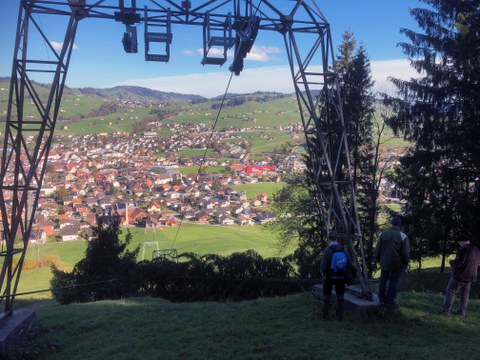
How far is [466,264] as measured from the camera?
7469 millimetres

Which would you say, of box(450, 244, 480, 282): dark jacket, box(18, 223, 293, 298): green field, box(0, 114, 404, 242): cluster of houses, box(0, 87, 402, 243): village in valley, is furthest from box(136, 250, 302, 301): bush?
box(18, 223, 293, 298): green field

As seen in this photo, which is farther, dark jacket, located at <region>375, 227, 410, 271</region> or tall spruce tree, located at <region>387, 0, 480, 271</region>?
tall spruce tree, located at <region>387, 0, 480, 271</region>

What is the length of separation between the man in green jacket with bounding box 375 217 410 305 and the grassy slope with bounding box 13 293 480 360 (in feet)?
1.80

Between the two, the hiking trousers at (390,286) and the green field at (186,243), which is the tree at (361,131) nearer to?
the green field at (186,243)

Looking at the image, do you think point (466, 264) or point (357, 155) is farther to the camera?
point (357, 155)

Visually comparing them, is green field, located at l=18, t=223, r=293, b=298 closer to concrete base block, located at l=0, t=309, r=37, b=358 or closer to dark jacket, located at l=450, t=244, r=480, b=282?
concrete base block, located at l=0, t=309, r=37, b=358

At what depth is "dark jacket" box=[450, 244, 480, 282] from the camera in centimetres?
744

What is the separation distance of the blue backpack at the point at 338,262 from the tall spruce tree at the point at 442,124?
10.4 metres

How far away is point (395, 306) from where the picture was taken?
7.57m

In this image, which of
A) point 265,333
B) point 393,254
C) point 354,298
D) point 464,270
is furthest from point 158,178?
point 464,270

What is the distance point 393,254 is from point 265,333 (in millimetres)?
2593

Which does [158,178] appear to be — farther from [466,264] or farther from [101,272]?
[466,264]

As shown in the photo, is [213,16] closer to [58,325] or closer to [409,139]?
[58,325]

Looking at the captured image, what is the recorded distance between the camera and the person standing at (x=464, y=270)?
745 centimetres
